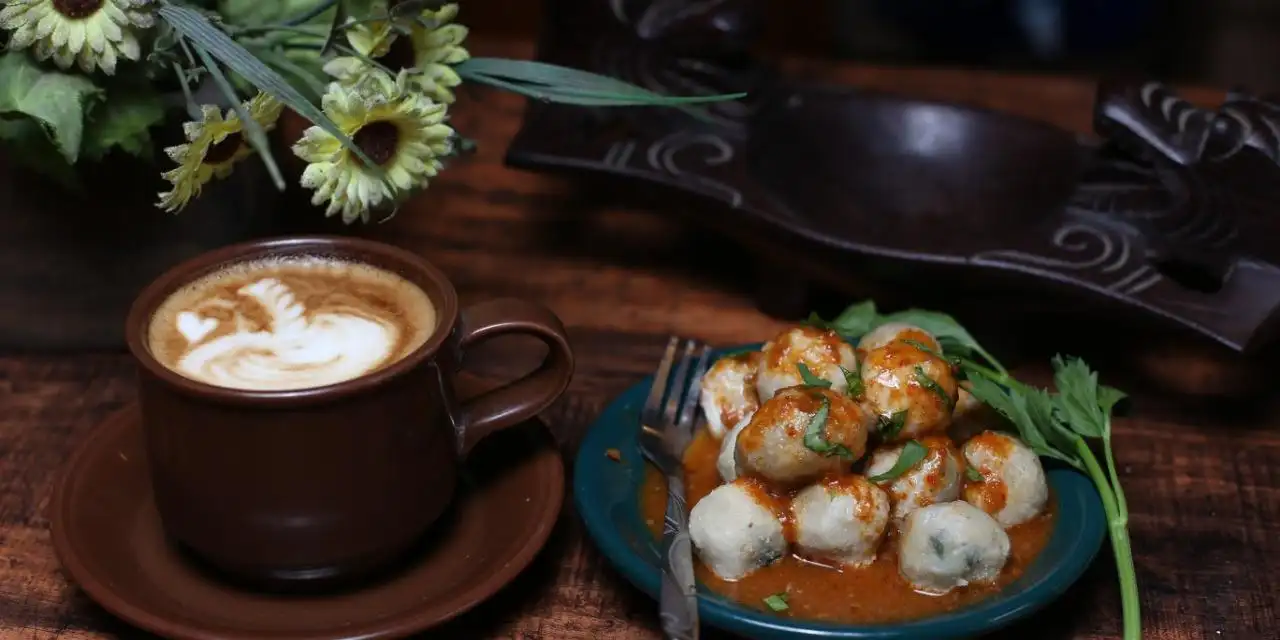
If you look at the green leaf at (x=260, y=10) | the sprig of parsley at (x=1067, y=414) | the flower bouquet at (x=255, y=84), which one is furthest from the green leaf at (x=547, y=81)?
the sprig of parsley at (x=1067, y=414)

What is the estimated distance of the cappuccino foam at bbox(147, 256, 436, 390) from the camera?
767 mm

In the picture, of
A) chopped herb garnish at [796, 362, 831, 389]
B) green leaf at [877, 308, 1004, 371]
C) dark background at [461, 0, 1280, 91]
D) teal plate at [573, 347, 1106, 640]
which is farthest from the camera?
dark background at [461, 0, 1280, 91]

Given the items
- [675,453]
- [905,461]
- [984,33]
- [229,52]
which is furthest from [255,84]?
[984,33]

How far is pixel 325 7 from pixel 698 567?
17.2 inches

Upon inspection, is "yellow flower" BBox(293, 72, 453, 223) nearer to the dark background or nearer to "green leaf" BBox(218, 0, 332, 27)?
"green leaf" BBox(218, 0, 332, 27)

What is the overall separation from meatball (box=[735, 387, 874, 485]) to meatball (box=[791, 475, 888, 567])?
0.01 metres

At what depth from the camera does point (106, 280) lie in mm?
1006

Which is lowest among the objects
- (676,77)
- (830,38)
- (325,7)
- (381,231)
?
(830,38)

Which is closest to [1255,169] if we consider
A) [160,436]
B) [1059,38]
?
[160,436]

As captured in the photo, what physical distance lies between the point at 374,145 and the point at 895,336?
0.36m

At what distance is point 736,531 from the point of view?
29.7 inches

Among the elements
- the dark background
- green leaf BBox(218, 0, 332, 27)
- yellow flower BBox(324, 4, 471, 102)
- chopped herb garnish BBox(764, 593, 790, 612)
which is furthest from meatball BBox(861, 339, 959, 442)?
the dark background

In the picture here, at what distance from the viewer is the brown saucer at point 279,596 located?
742mm

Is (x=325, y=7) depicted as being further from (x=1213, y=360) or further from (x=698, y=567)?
(x=1213, y=360)
